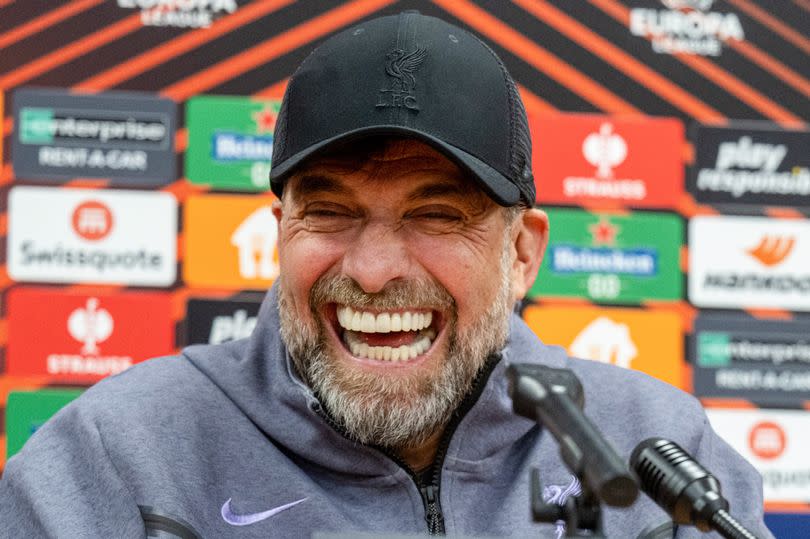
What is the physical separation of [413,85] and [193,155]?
4.13ft

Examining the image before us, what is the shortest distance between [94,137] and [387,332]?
4.41 feet

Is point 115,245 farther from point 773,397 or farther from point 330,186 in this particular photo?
point 773,397

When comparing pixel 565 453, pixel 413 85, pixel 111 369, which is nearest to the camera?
pixel 565 453

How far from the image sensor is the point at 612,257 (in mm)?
2650

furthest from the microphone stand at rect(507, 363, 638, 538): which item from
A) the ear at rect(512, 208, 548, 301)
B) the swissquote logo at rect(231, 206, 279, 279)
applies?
the swissquote logo at rect(231, 206, 279, 279)

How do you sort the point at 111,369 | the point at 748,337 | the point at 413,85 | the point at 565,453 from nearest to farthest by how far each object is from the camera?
1. the point at 565,453
2. the point at 413,85
3. the point at 111,369
4. the point at 748,337

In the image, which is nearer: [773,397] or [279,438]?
[279,438]

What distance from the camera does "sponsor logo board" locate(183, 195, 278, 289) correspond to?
2.54 meters

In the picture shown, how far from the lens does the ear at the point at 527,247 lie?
1.66 m

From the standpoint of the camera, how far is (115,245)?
252 cm

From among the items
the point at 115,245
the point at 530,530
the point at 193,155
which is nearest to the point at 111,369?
the point at 115,245

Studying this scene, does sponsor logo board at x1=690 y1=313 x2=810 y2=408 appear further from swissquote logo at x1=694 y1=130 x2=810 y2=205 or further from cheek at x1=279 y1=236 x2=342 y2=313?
cheek at x1=279 y1=236 x2=342 y2=313

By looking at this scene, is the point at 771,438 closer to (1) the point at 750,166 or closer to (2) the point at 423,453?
(1) the point at 750,166

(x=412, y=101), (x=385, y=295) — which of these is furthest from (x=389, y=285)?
(x=412, y=101)
